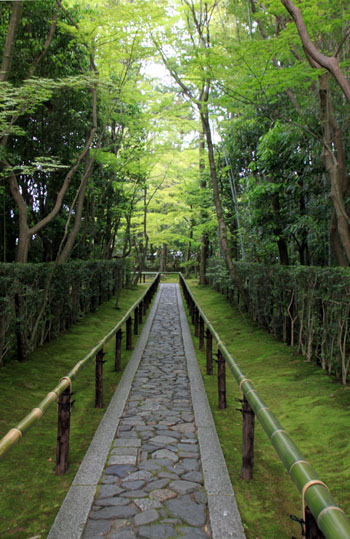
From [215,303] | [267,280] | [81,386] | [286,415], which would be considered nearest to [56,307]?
[81,386]

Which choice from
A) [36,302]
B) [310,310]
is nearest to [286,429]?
[310,310]

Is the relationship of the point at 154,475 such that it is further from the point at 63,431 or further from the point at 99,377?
the point at 99,377

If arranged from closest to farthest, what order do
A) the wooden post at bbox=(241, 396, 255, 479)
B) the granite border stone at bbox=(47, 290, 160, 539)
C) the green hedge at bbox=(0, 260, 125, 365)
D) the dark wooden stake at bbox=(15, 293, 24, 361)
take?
the granite border stone at bbox=(47, 290, 160, 539) → the wooden post at bbox=(241, 396, 255, 479) → the green hedge at bbox=(0, 260, 125, 365) → the dark wooden stake at bbox=(15, 293, 24, 361)

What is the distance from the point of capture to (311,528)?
1634 mm

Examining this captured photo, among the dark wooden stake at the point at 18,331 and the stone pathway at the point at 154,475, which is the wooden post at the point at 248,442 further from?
the dark wooden stake at the point at 18,331

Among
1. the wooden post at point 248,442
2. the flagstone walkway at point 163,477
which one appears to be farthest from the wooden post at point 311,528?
the wooden post at point 248,442

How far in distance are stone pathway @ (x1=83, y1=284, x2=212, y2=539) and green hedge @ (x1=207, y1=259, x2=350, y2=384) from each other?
2135mm

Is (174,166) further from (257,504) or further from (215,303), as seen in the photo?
(257,504)

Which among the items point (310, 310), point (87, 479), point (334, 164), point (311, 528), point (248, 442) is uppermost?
point (334, 164)

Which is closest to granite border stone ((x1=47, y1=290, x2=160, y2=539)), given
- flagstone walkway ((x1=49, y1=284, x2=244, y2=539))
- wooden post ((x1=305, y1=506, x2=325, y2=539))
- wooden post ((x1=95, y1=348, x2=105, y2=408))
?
flagstone walkway ((x1=49, y1=284, x2=244, y2=539))

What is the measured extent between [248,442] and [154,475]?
806 mm

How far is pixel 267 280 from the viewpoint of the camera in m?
8.59

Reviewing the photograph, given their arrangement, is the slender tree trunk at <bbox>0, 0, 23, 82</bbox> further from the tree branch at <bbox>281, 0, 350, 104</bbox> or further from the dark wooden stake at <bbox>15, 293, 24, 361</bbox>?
the tree branch at <bbox>281, 0, 350, 104</bbox>

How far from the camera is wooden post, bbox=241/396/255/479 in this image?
3.06 m
